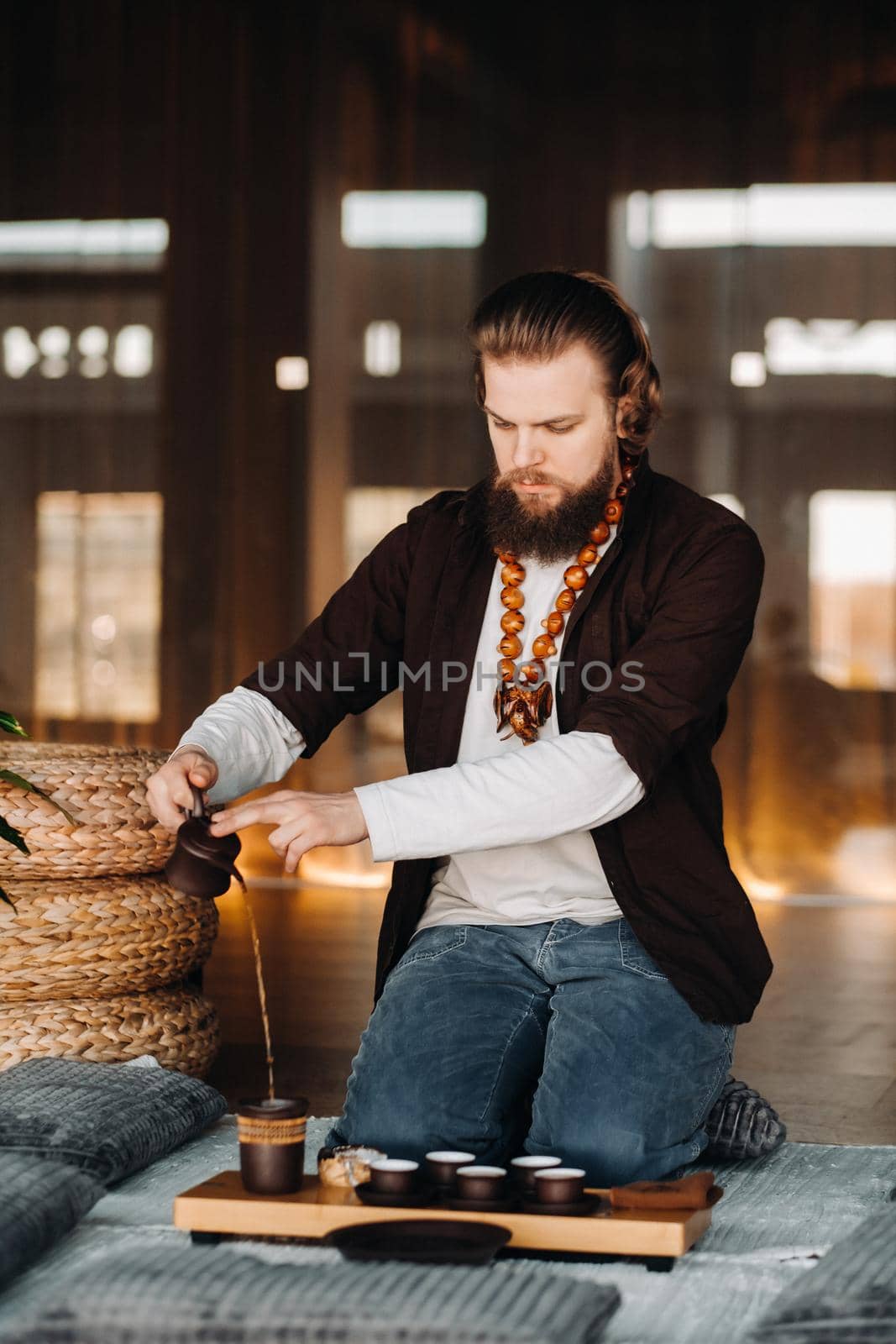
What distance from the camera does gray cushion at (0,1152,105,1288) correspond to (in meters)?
1.60

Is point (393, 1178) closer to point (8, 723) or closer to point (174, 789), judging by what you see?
point (174, 789)

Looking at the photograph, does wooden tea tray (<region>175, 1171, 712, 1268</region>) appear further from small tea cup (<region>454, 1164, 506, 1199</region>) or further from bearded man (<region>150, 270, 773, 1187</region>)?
bearded man (<region>150, 270, 773, 1187</region>)

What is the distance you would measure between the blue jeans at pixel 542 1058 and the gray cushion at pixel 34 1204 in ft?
1.12

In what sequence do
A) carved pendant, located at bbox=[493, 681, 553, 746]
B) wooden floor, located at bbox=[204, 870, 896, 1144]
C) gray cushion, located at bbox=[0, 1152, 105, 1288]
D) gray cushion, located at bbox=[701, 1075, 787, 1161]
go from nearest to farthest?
gray cushion, located at bbox=[0, 1152, 105, 1288] → carved pendant, located at bbox=[493, 681, 553, 746] → gray cushion, located at bbox=[701, 1075, 787, 1161] → wooden floor, located at bbox=[204, 870, 896, 1144]

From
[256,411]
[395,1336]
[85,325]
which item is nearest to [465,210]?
[256,411]

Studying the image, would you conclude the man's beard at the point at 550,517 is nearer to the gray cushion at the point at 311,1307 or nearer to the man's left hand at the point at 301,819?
the man's left hand at the point at 301,819

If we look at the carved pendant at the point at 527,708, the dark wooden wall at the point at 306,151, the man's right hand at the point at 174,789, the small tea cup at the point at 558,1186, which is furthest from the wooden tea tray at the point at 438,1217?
the dark wooden wall at the point at 306,151

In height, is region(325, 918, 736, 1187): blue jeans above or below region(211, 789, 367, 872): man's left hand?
below

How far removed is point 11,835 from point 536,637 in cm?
79

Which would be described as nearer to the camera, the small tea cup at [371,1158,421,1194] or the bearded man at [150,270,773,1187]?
the small tea cup at [371,1158,421,1194]

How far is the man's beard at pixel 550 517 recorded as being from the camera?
207cm

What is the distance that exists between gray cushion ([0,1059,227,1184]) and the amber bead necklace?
0.65 meters

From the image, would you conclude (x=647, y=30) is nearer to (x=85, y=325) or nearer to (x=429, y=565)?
(x=85, y=325)

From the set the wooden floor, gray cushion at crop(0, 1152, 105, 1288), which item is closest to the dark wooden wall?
the wooden floor
